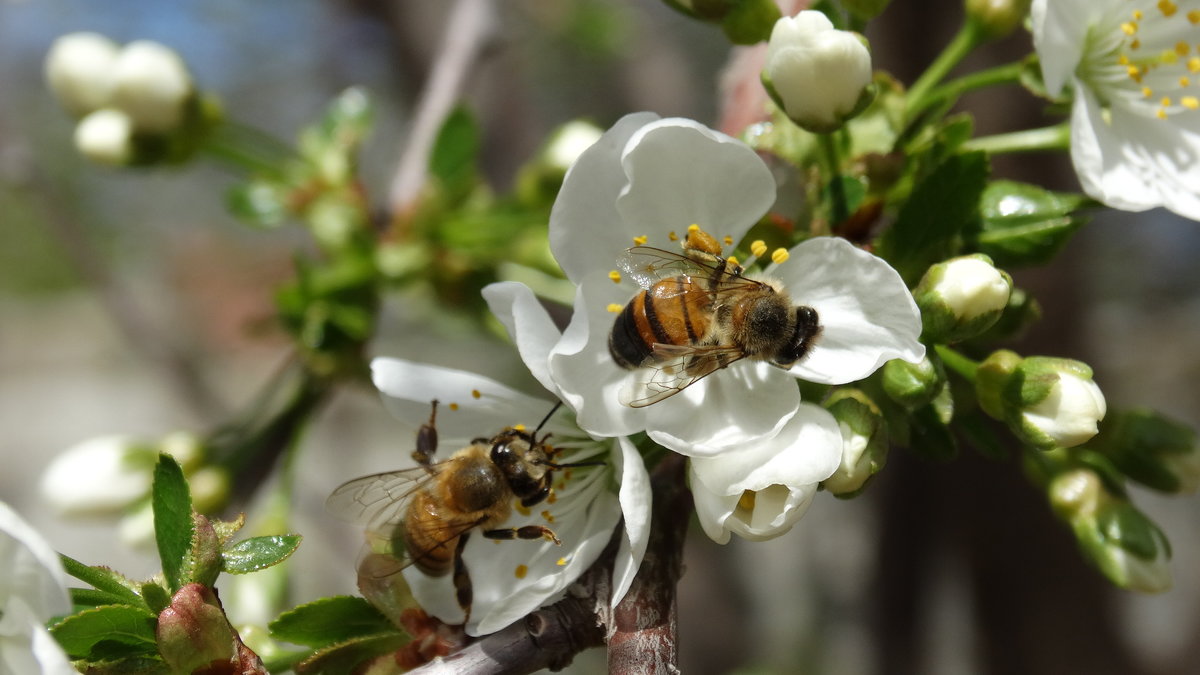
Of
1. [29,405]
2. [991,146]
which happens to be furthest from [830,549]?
[29,405]

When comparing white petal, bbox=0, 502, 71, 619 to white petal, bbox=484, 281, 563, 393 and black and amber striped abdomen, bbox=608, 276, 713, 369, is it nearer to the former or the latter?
white petal, bbox=484, 281, 563, 393

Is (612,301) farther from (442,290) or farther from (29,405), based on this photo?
(29,405)

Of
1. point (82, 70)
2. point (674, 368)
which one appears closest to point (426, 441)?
point (674, 368)

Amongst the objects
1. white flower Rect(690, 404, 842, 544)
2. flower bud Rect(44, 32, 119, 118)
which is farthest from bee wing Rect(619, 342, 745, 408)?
flower bud Rect(44, 32, 119, 118)

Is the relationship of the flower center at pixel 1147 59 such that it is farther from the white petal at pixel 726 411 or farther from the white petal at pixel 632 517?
the white petal at pixel 632 517

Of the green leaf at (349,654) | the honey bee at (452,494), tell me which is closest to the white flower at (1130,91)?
the honey bee at (452,494)
